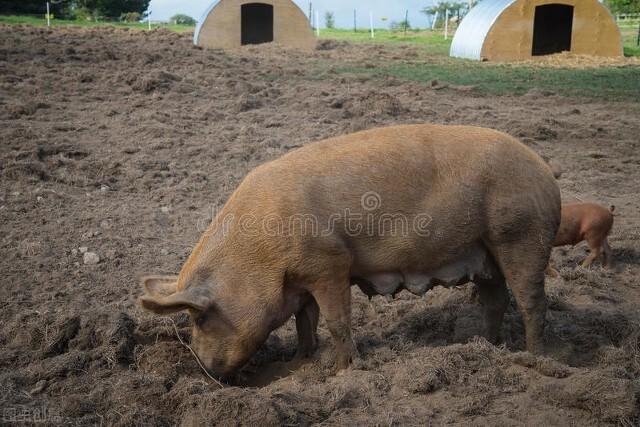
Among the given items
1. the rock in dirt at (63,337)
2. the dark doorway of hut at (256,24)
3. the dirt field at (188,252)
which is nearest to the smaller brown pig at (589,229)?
the dirt field at (188,252)

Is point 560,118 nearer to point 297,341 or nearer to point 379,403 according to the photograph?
point 297,341

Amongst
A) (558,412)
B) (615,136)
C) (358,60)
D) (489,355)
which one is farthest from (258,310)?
(358,60)

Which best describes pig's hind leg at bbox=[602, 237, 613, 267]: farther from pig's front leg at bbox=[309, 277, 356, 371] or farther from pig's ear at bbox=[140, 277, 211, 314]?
pig's ear at bbox=[140, 277, 211, 314]

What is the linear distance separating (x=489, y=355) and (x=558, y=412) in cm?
76

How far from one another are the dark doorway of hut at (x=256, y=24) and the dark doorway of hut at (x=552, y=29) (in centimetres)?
1073

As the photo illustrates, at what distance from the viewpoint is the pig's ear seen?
4348 millimetres

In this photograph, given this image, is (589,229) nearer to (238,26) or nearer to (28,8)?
(238,26)

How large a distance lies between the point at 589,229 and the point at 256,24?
2531cm

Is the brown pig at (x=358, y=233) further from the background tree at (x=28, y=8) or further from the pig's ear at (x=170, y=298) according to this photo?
the background tree at (x=28, y=8)

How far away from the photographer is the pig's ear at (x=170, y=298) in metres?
4.35

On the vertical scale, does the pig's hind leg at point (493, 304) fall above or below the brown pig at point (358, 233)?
below

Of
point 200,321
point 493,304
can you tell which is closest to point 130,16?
point 493,304

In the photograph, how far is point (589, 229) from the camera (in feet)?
23.9

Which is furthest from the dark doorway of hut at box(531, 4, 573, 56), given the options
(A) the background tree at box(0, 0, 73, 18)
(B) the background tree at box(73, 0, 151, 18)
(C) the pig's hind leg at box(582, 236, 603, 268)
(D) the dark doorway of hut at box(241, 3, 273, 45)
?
(B) the background tree at box(73, 0, 151, 18)
